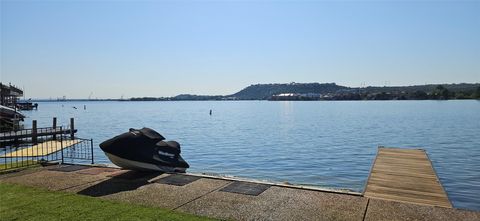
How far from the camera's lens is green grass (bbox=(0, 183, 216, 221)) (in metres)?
7.49

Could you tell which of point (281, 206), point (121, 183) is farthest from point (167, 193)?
point (281, 206)

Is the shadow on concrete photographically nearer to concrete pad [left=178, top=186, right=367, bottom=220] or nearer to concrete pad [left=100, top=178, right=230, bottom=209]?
concrete pad [left=100, top=178, right=230, bottom=209]

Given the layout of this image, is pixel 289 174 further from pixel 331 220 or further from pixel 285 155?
pixel 331 220

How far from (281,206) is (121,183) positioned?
5.24 meters

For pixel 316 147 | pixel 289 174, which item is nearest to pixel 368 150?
pixel 316 147

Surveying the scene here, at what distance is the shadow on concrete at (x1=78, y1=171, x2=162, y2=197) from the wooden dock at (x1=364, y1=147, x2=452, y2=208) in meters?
6.80

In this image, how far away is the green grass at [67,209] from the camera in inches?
295

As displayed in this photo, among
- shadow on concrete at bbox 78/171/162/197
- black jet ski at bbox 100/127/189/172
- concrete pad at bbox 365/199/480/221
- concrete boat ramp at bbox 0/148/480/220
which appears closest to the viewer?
concrete pad at bbox 365/199/480/221

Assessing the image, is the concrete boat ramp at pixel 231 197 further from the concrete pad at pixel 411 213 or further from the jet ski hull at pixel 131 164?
the jet ski hull at pixel 131 164

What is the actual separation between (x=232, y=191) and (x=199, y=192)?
892 millimetres

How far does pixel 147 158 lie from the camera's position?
1312cm

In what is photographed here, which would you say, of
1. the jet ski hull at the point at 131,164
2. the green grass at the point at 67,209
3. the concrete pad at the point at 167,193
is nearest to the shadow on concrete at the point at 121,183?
the jet ski hull at the point at 131,164

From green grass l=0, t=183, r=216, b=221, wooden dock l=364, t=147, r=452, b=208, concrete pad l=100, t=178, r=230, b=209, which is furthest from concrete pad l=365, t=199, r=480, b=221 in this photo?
concrete pad l=100, t=178, r=230, b=209

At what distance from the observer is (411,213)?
805 centimetres
